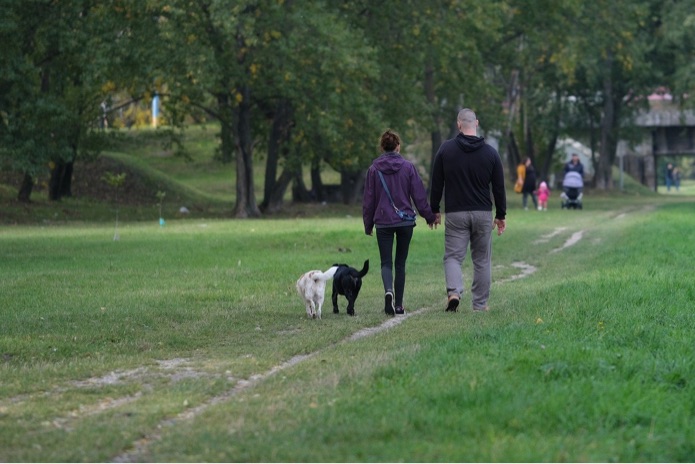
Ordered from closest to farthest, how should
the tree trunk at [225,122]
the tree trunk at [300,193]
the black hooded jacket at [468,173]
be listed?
the black hooded jacket at [468,173] < the tree trunk at [225,122] < the tree trunk at [300,193]

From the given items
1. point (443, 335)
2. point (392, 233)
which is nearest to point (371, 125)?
point (392, 233)

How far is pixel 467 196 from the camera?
531 inches

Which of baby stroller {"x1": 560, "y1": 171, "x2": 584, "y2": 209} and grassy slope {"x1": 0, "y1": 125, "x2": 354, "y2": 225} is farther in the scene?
baby stroller {"x1": 560, "y1": 171, "x2": 584, "y2": 209}

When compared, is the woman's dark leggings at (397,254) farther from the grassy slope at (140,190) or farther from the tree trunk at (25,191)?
the tree trunk at (25,191)

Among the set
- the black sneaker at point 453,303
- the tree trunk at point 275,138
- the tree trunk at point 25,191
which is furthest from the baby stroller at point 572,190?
the black sneaker at point 453,303

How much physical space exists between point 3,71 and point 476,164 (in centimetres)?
2119

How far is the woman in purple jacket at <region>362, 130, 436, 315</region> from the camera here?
44.6 feet

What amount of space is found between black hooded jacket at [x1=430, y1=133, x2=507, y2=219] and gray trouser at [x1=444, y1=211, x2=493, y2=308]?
0.35 feet

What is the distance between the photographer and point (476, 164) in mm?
13438

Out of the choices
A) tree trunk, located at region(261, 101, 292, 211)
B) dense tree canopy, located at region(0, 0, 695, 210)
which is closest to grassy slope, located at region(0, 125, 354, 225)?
tree trunk, located at region(261, 101, 292, 211)

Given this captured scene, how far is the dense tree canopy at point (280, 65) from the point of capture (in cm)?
3362

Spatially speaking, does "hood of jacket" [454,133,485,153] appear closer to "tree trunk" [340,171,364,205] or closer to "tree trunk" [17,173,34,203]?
"tree trunk" [17,173,34,203]

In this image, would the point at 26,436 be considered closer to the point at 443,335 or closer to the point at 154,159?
the point at 443,335

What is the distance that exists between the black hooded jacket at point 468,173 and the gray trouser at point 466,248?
0.11 m
